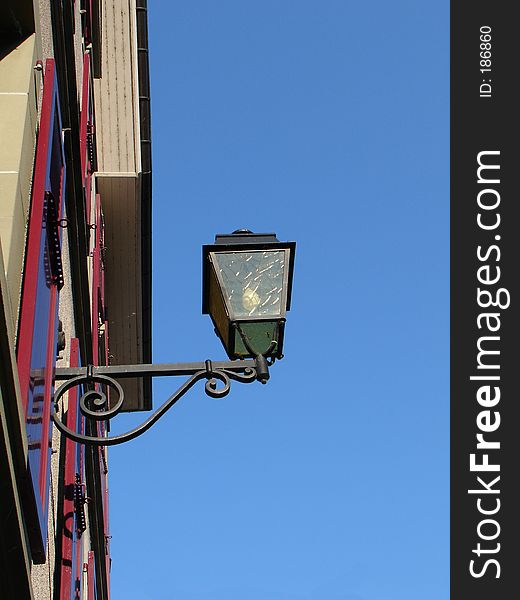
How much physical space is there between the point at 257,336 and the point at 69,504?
3162mm

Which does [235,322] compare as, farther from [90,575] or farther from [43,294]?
[90,575]

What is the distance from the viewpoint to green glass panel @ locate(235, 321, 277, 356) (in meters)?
5.52

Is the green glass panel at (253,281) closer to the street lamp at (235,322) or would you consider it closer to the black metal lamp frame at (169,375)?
the street lamp at (235,322)

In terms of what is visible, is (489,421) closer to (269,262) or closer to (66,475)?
(66,475)

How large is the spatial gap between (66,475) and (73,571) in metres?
0.69

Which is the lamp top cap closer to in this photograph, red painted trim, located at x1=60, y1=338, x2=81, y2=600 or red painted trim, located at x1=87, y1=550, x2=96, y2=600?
red painted trim, located at x1=60, y1=338, x2=81, y2=600

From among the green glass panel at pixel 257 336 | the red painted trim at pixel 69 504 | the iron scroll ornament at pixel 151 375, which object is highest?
the green glass panel at pixel 257 336

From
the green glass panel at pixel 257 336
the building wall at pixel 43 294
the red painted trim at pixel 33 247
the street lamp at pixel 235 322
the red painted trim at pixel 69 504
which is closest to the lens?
the building wall at pixel 43 294

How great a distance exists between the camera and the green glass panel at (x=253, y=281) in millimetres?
5543

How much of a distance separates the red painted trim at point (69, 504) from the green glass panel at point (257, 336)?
2471 mm

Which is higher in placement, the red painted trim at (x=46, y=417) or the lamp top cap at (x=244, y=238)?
the lamp top cap at (x=244, y=238)

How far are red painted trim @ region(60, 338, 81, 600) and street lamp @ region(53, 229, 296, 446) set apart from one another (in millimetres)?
2201

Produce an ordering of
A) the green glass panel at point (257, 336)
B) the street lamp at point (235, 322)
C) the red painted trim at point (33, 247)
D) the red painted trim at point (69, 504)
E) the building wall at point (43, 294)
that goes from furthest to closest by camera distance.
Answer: the red painted trim at point (69, 504) < the green glass panel at point (257, 336) < the street lamp at point (235, 322) < the red painted trim at point (33, 247) < the building wall at point (43, 294)

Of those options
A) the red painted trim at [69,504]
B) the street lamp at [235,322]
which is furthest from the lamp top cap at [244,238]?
the red painted trim at [69,504]
